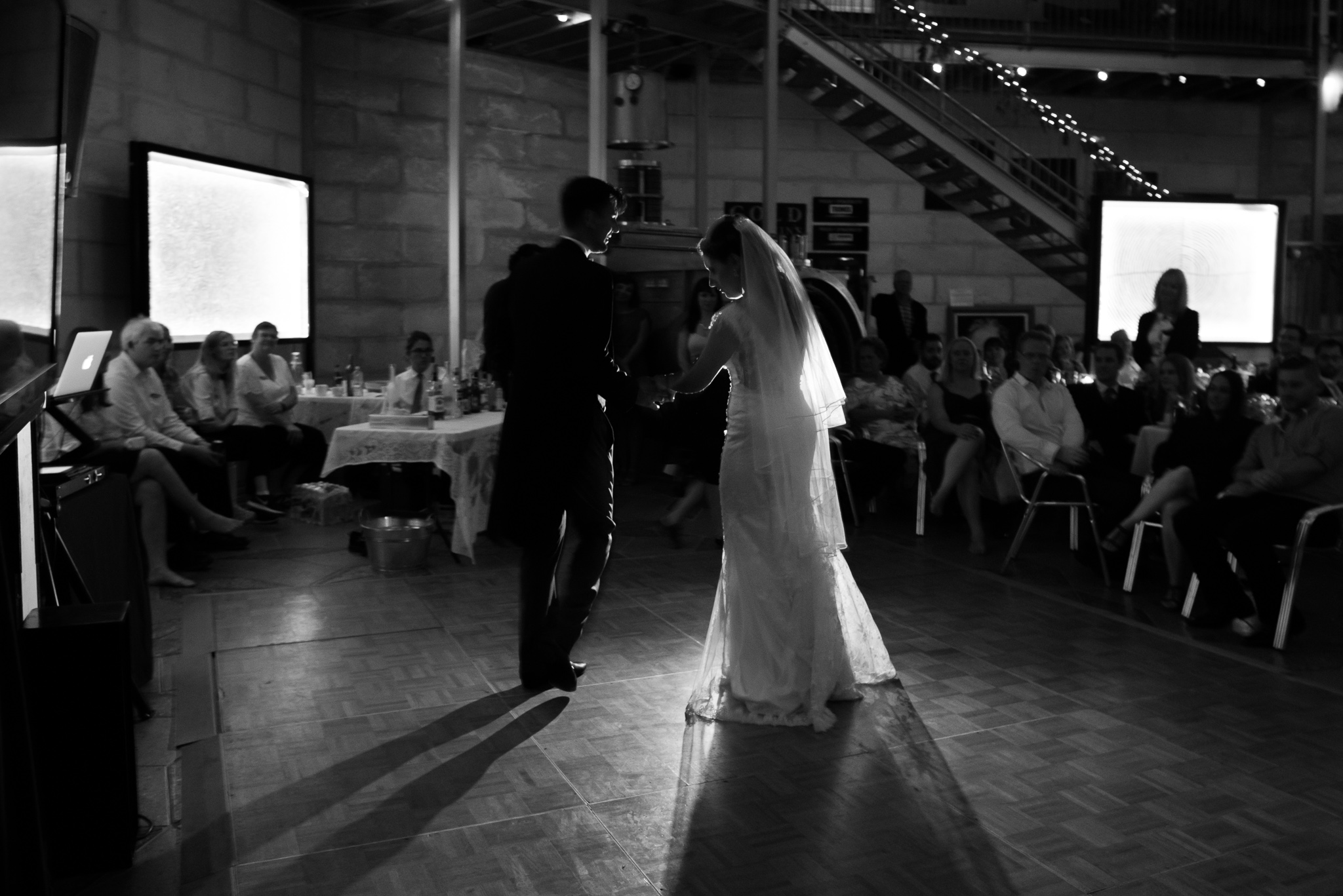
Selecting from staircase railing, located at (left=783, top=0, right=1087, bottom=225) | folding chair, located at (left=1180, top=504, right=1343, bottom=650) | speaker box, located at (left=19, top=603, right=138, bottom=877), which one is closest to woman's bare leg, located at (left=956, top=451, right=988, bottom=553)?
folding chair, located at (left=1180, top=504, right=1343, bottom=650)

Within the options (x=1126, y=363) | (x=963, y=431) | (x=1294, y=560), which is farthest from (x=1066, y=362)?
(x=1294, y=560)

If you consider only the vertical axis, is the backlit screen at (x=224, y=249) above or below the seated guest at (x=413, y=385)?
above

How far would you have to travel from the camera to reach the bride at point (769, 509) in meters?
3.78

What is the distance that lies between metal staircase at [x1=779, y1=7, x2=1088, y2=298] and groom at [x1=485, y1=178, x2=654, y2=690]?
22.2 ft

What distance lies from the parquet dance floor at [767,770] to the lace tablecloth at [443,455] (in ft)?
3.50

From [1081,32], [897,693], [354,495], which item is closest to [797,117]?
[1081,32]

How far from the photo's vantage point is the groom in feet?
12.5

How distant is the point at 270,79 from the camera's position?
9.27 m

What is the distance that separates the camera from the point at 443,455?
5957 mm

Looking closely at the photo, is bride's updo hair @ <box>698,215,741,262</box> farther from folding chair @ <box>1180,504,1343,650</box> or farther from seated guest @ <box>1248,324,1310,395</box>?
seated guest @ <box>1248,324,1310,395</box>

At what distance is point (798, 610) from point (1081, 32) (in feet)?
33.1

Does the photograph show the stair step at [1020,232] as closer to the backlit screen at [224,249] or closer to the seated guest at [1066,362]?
the seated guest at [1066,362]

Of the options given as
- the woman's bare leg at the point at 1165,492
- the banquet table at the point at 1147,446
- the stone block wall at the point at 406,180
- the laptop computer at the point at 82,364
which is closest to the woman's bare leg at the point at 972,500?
the banquet table at the point at 1147,446

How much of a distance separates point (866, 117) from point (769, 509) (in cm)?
776
